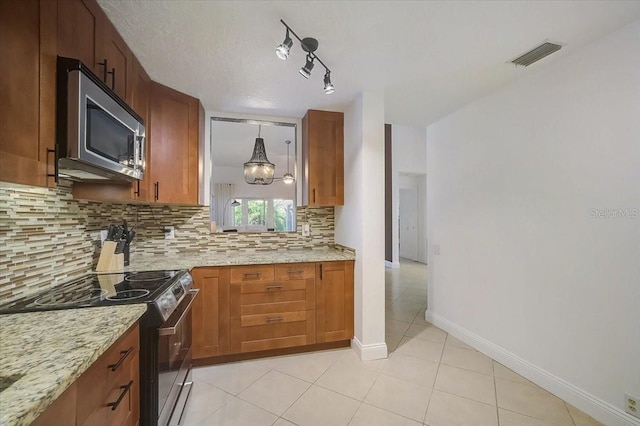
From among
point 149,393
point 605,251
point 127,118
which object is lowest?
point 149,393

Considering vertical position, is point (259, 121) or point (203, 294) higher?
point (259, 121)

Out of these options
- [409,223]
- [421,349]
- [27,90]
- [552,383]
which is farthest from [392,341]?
[409,223]

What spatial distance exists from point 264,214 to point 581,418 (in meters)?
2.93

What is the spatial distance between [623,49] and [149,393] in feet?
10.7

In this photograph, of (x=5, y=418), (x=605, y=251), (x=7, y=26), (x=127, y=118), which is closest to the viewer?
(x=5, y=418)

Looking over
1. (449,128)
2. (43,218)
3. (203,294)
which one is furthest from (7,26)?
(449,128)

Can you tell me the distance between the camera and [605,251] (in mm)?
1672

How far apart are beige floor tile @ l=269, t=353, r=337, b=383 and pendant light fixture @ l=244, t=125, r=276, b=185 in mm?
1808

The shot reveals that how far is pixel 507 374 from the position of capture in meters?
2.18

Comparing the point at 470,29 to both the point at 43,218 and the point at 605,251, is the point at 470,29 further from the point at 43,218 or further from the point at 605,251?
the point at 43,218

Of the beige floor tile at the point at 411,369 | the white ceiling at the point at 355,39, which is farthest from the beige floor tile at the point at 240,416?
the white ceiling at the point at 355,39

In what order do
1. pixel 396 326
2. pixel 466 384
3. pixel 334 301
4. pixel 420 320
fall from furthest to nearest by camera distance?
pixel 420 320
pixel 396 326
pixel 334 301
pixel 466 384

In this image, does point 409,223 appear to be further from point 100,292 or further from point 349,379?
point 100,292

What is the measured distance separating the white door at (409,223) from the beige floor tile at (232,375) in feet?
20.4
